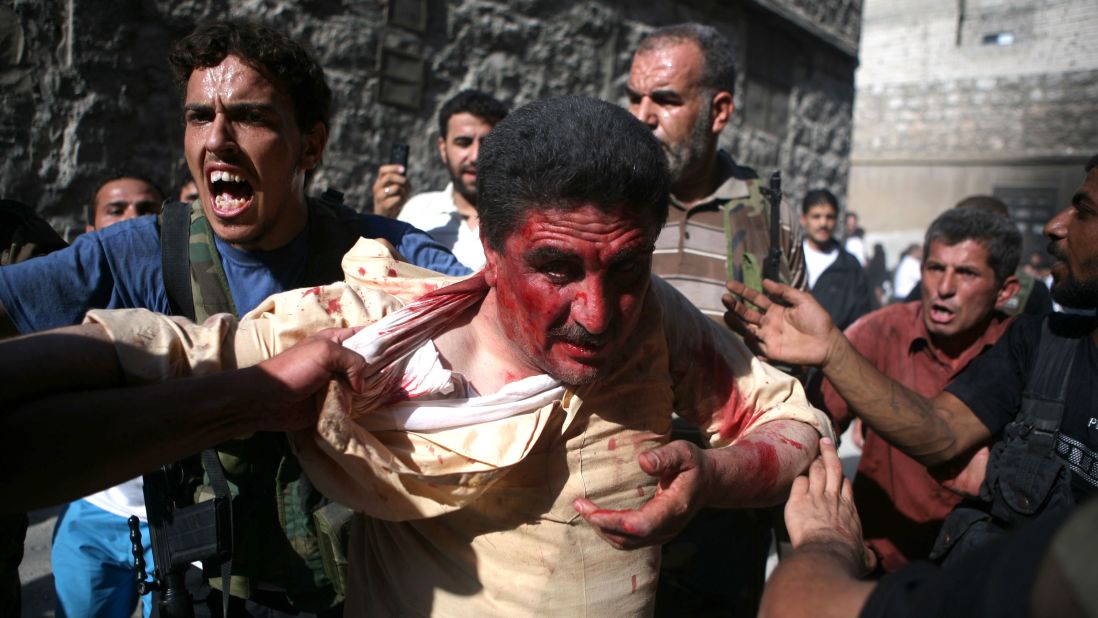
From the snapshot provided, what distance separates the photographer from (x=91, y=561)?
8.43 ft

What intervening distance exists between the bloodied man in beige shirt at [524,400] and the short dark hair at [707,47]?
2004 mm

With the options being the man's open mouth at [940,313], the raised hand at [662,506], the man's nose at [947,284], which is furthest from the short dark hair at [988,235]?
the raised hand at [662,506]

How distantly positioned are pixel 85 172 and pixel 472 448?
12.0 ft

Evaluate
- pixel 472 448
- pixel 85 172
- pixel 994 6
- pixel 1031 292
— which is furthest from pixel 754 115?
pixel 994 6

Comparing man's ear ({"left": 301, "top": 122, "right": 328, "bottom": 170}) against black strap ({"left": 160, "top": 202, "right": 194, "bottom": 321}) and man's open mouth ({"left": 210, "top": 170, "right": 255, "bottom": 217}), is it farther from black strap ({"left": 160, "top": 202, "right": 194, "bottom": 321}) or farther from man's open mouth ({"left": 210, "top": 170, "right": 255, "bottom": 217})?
black strap ({"left": 160, "top": 202, "right": 194, "bottom": 321})

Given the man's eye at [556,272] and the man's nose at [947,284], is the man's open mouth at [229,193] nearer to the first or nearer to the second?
the man's eye at [556,272]

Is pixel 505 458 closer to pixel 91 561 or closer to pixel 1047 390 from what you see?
pixel 1047 390

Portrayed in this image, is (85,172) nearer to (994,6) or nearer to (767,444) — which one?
(767,444)

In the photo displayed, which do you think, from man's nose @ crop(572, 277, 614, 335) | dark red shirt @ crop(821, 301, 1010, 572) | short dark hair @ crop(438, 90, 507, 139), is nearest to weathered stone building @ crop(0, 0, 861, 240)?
short dark hair @ crop(438, 90, 507, 139)

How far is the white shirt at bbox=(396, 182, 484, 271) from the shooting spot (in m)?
3.61

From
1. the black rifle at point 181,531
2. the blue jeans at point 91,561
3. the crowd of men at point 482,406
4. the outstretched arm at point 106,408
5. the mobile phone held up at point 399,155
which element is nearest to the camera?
the outstretched arm at point 106,408

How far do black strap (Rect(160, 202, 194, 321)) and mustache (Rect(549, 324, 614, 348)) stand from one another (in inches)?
40.5

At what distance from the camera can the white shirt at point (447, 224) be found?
361cm

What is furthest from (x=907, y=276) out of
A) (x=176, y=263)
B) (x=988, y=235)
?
(x=176, y=263)
